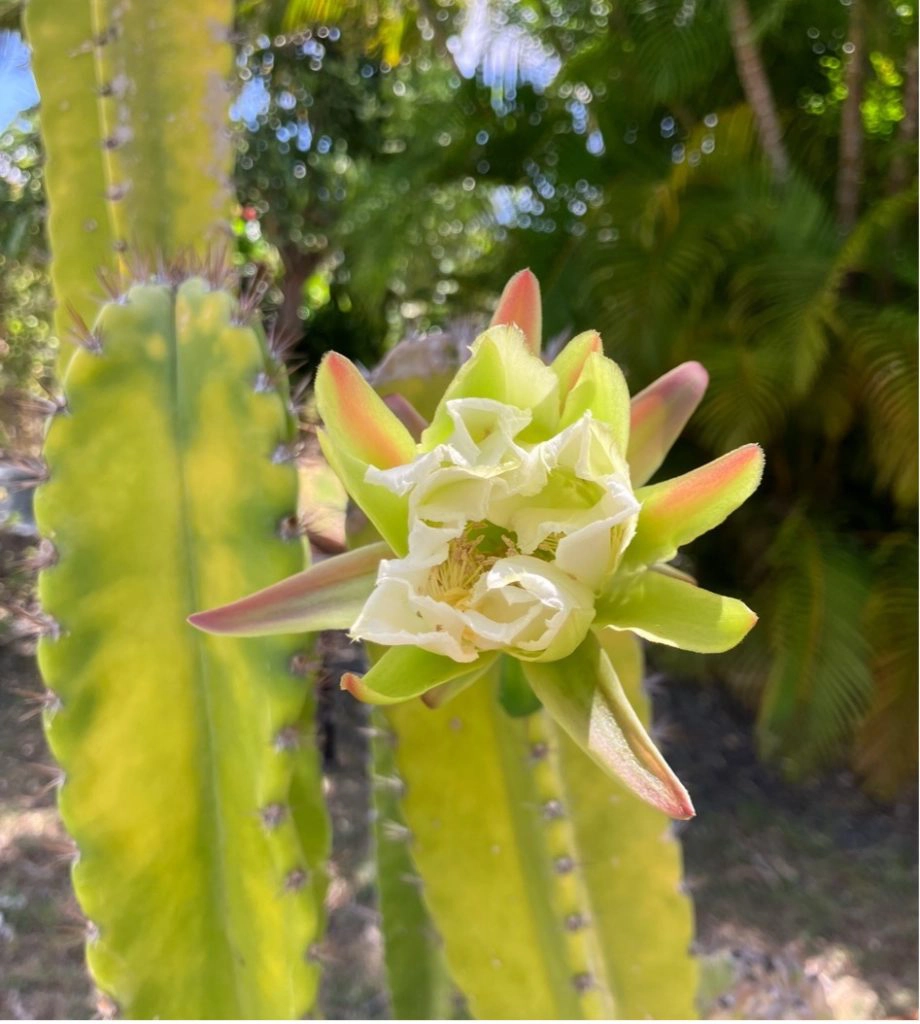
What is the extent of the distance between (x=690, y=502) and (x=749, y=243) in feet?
9.22

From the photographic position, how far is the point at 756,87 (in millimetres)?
2904

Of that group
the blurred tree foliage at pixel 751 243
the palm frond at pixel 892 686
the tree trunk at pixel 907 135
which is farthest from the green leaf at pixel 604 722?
the tree trunk at pixel 907 135

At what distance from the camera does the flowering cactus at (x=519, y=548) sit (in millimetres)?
477

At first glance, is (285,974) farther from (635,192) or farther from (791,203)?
(635,192)

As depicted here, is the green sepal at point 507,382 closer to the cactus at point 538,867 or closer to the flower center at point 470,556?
the flower center at point 470,556

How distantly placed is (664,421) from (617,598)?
0.53 ft

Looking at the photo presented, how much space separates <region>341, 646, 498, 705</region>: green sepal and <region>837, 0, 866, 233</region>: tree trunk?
10.0ft


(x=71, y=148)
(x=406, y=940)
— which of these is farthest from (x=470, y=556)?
(x=71, y=148)

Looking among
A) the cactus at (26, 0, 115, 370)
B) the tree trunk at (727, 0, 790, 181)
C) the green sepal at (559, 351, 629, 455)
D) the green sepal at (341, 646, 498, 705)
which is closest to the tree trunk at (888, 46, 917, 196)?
the tree trunk at (727, 0, 790, 181)

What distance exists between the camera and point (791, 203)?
284cm

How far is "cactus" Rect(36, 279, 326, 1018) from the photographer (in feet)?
2.23

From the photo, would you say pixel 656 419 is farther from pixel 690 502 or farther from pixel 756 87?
pixel 756 87

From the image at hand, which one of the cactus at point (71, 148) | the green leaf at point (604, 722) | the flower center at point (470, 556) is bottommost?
the green leaf at point (604, 722)

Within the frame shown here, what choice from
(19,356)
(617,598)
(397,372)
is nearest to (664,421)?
(617,598)
